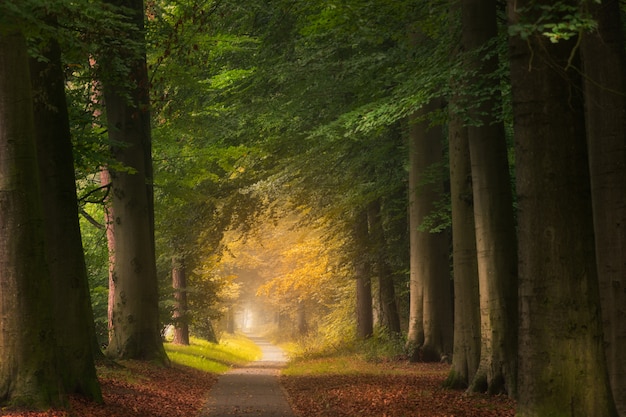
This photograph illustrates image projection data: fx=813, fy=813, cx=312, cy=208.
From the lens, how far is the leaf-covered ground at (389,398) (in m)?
12.0

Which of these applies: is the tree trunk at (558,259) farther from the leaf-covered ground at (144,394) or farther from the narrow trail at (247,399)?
the narrow trail at (247,399)

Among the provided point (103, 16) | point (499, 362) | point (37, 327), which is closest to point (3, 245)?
point (37, 327)

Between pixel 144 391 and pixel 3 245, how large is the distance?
18.0ft

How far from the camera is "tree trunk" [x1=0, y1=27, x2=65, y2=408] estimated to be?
9586 mm

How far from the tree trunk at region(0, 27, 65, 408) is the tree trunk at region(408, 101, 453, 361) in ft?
43.1

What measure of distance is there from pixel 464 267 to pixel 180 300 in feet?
55.3

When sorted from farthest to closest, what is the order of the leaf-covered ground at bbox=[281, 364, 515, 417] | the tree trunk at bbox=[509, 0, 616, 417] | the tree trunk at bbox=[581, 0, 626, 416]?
the leaf-covered ground at bbox=[281, 364, 515, 417] → the tree trunk at bbox=[581, 0, 626, 416] → the tree trunk at bbox=[509, 0, 616, 417]

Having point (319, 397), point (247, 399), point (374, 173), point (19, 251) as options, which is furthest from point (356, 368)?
point (19, 251)

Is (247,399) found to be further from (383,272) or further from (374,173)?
(383,272)

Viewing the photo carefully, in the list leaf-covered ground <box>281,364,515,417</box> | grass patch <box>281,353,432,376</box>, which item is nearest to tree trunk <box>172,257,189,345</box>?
grass patch <box>281,353,432,376</box>

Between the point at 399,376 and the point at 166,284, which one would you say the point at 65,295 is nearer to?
the point at 399,376

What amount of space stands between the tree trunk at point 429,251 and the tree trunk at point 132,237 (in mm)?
7185

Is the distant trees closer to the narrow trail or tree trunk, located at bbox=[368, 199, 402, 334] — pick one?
tree trunk, located at bbox=[368, 199, 402, 334]

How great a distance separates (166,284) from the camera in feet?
96.6
